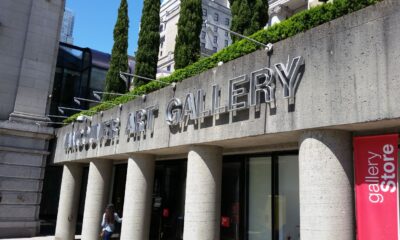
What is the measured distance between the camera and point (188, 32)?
13.9m

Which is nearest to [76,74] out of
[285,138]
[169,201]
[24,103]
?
[24,103]

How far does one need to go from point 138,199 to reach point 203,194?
3.70 metres

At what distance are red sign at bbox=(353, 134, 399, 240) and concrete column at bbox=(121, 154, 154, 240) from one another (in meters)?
7.62

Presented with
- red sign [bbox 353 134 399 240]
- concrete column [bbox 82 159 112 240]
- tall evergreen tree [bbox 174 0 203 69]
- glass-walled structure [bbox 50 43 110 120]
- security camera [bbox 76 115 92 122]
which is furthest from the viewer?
glass-walled structure [bbox 50 43 110 120]

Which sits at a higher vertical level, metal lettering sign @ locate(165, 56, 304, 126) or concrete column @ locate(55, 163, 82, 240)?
metal lettering sign @ locate(165, 56, 304, 126)

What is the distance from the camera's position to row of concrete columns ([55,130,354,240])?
694cm

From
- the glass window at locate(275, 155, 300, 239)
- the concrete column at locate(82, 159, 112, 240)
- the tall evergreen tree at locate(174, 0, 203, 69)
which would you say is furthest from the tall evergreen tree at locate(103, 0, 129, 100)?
the glass window at locate(275, 155, 300, 239)

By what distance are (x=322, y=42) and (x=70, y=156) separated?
14628 mm

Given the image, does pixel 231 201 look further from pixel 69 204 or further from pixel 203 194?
pixel 69 204

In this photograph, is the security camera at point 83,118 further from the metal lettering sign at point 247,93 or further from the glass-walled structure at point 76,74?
the glass-walled structure at point 76,74

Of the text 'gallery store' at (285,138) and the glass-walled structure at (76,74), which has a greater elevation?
the glass-walled structure at (76,74)

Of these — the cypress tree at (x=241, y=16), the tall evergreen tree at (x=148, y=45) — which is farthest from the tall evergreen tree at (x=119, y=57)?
the cypress tree at (x=241, y=16)

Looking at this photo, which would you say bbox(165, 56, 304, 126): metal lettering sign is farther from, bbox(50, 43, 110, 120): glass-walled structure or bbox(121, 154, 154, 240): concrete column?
bbox(50, 43, 110, 120): glass-walled structure

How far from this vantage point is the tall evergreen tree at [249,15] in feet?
40.0
